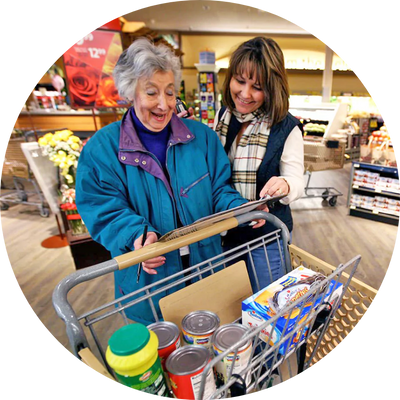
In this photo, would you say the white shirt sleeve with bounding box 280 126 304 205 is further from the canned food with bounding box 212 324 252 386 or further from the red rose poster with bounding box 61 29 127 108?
the red rose poster with bounding box 61 29 127 108

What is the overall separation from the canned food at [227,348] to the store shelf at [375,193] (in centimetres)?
381

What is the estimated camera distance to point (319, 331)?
96cm

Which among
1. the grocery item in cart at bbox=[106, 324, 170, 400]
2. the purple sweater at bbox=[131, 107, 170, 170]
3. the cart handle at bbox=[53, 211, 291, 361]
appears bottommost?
the grocery item in cart at bbox=[106, 324, 170, 400]

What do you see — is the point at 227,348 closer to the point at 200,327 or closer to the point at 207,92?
the point at 200,327

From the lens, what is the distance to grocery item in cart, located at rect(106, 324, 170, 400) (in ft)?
1.82

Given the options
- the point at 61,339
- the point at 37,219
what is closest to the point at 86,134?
the point at 37,219

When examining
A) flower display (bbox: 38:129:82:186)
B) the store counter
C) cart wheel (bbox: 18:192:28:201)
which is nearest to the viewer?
flower display (bbox: 38:129:82:186)

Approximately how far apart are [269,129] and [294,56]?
9.26m

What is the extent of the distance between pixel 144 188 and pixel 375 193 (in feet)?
13.2

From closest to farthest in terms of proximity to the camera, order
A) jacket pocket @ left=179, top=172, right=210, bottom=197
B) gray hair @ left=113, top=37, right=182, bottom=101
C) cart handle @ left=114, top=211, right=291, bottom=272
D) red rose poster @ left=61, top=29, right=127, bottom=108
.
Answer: cart handle @ left=114, top=211, right=291, bottom=272
gray hair @ left=113, top=37, right=182, bottom=101
jacket pocket @ left=179, top=172, right=210, bottom=197
red rose poster @ left=61, top=29, right=127, bottom=108

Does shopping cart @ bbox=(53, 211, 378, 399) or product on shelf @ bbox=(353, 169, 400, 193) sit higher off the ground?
shopping cart @ bbox=(53, 211, 378, 399)

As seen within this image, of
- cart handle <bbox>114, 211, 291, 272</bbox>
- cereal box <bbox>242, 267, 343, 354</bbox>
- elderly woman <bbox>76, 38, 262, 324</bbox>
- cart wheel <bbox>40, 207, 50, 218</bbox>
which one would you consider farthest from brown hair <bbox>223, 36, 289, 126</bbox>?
cart wheel <bbox>40, 207, 50, 218</bbox>

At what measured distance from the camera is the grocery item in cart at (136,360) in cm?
56

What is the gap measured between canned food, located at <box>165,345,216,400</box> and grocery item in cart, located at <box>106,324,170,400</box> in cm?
4
